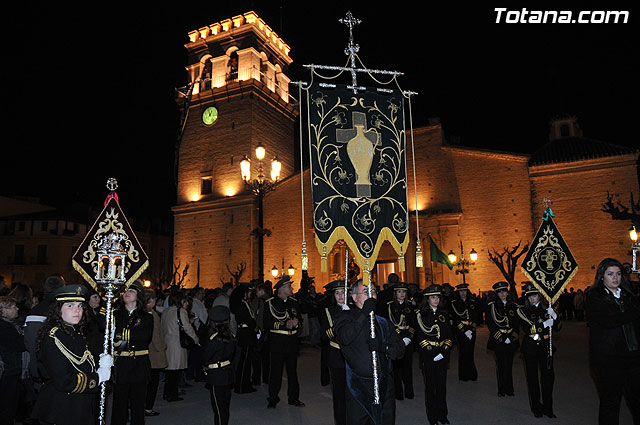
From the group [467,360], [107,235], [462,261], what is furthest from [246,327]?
[462,261]

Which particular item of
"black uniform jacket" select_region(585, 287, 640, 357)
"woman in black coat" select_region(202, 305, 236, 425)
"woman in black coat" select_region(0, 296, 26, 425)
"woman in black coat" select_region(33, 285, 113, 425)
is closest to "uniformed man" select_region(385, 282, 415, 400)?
"woman in black coat" select_region(202, 305, 236, 425)

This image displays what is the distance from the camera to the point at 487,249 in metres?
28.2

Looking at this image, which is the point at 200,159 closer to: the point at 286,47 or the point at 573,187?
the point at 286,47

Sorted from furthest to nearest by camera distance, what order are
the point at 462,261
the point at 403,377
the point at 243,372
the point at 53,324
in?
the point at 462,261
the point at 243,372
the point at 403,377
the point at 53,324

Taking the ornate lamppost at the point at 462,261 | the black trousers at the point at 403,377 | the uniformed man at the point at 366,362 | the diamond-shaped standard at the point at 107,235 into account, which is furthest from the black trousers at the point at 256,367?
the ornate lamppost at the point at 462,261

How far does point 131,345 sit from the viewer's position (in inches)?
250

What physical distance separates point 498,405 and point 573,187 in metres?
23.1

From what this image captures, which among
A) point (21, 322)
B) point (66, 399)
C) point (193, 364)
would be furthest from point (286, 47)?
point (66, 399)

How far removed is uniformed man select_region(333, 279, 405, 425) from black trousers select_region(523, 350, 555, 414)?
3682 millimetres

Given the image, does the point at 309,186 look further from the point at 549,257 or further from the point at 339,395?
the point at 339,395

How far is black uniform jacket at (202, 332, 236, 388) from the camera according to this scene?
6.49m

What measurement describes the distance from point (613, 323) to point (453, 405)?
12.9ft

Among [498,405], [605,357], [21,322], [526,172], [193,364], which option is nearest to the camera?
[605,357]

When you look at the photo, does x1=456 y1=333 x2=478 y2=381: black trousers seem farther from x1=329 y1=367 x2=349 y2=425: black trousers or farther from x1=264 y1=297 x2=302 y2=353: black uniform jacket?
x1=329 y1=367 x2=349 y2=425: black trousers
